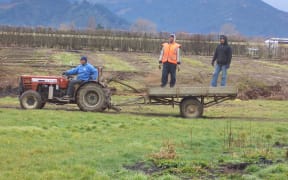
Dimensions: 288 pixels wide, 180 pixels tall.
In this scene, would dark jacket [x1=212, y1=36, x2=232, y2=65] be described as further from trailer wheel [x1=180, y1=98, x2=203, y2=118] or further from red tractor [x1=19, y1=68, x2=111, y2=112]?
red tractor [x1=19, y1=68, x2=111, y2=112]

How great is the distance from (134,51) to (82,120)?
42.8 m

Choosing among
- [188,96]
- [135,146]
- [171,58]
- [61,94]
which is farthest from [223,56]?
[135,146]

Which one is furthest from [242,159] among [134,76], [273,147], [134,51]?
[134,51]

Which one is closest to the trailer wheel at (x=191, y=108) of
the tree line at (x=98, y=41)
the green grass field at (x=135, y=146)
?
the green grass field at (x=135, y=146)

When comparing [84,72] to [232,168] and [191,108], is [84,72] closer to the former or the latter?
[191,108]

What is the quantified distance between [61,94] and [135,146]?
7430mm

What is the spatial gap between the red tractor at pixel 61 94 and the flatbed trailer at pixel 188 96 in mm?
1052

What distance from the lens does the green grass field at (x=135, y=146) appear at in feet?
34.0

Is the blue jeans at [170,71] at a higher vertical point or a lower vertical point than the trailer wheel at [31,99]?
higher

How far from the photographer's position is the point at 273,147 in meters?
13.4

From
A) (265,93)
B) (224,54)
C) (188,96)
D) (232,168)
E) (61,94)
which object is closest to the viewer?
(232,168)

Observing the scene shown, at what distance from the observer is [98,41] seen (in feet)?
198

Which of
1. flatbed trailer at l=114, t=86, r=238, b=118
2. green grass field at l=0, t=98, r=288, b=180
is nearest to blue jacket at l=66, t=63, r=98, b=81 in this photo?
green grass field at l=0, t=98, r=288, b=180

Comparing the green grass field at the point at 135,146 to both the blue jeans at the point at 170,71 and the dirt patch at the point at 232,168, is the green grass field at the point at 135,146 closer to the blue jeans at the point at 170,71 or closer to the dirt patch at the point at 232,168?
the dirt patch at the point at 232,168
